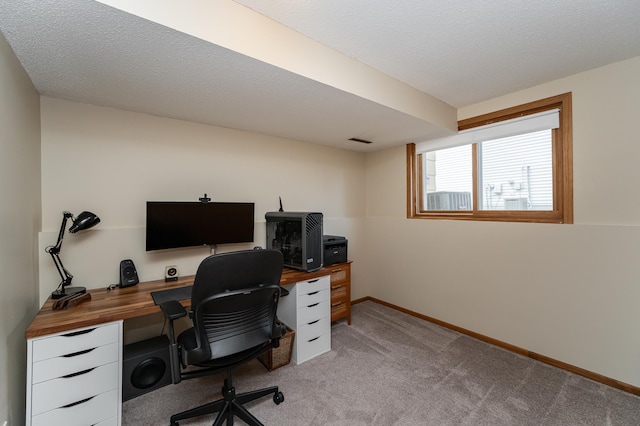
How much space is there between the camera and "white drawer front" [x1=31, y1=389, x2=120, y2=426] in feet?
4.37

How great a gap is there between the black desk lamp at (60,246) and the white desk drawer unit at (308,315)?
4.86 ft

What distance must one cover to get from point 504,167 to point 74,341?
11.6 feet

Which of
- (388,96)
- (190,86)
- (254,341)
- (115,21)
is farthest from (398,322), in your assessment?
(115,21)

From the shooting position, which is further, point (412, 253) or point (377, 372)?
point (412, 253)

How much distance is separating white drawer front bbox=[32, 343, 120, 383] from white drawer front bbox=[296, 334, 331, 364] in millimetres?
1314

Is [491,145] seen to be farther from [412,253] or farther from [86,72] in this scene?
[86,72]

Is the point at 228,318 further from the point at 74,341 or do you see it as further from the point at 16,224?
the point at 16,224

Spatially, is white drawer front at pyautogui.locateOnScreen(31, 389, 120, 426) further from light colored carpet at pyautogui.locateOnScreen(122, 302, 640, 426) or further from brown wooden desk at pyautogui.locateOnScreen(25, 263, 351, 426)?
light colored carpet at pyautogui.locateOnScreen(122, 302, 640, 426)

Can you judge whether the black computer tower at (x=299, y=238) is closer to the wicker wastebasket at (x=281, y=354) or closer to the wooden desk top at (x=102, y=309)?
the wooden desk top at (x=102, y=309)

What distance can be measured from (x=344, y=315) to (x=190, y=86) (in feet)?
8.64

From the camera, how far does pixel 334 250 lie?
291 centimetres

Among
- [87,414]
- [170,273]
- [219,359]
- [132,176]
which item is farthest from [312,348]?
[132,176]

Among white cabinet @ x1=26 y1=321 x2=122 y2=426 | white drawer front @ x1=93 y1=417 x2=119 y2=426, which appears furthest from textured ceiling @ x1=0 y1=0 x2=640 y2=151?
white drawer front @ x1=93 y1=417 x2=119 y2=426

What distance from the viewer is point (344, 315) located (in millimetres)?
2992
